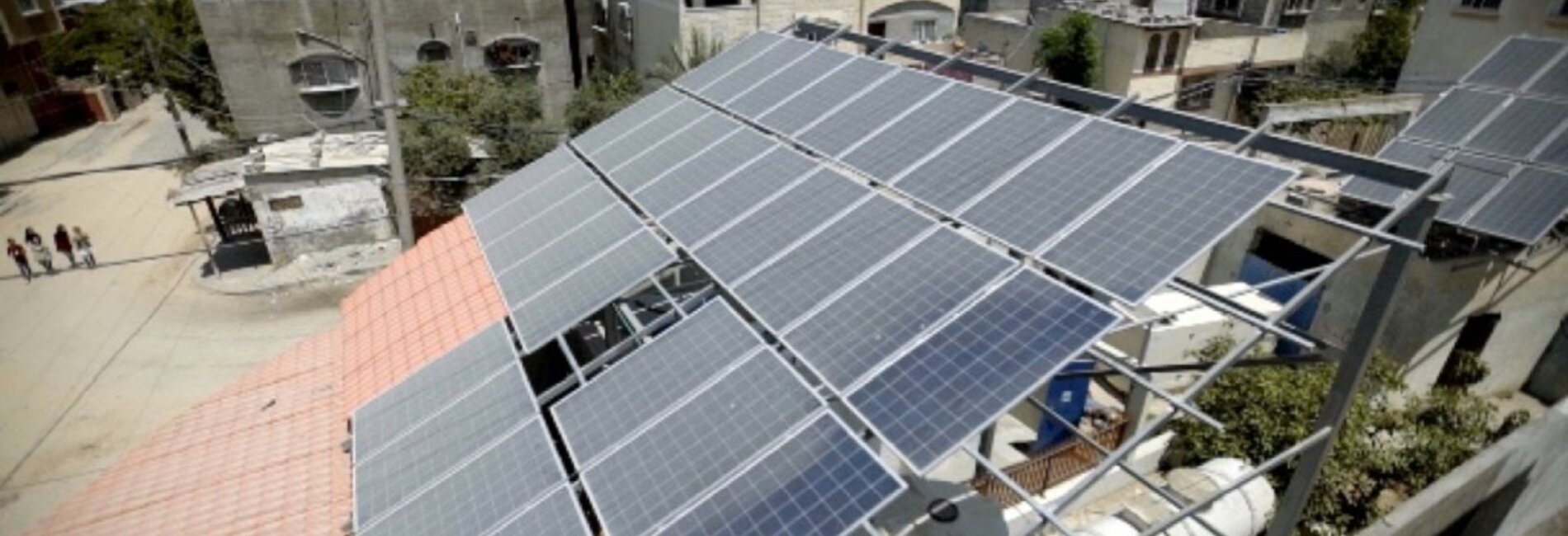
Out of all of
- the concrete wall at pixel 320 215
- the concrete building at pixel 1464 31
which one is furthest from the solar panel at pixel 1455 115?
the concrete wall at pixel 320 215

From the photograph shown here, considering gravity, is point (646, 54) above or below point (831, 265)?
below

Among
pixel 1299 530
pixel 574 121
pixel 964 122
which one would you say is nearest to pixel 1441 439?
pixel 1299 530

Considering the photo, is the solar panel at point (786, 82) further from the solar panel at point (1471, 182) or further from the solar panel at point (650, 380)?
the solar panel at point (1471, 182)

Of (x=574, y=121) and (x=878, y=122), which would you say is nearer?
(x=878, y=122)

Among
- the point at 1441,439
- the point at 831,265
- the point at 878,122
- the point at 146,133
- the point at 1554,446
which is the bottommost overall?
the point at 146,133

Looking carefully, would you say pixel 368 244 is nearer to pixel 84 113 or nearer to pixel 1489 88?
pixel 1489 88

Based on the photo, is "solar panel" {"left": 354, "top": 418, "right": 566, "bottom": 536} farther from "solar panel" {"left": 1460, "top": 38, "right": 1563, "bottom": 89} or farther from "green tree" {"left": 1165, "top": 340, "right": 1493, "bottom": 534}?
"solar panel" {"left": 1460, "top": 38, "right": 1563, "bottom": 89}

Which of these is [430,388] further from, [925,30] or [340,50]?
[925,30]

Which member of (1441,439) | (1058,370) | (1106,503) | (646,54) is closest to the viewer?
(1058,370)
